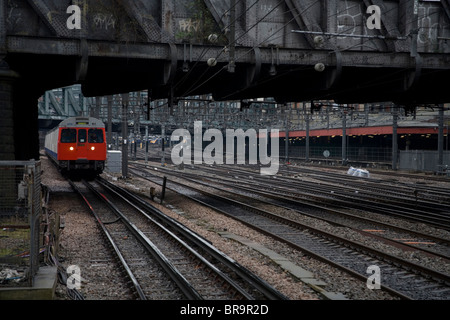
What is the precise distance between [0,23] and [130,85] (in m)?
6.84

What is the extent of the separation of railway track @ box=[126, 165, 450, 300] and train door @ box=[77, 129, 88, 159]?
45.7 feet

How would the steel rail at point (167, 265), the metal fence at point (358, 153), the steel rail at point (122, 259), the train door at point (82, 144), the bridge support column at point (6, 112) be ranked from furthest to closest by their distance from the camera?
the metal fence at point (358, 153) → the train door at point (82, 144) → the bridge support column at point (6, 112) → the steel rail at point (122, 259) → the steel rail at point (167, 265)

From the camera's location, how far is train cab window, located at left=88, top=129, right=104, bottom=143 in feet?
96.9

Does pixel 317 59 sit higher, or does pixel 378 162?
pixel 317 59

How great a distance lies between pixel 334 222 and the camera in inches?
607

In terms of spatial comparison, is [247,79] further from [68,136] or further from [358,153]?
[358,153]

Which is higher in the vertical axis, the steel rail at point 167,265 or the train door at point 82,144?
the train door at point 82,144

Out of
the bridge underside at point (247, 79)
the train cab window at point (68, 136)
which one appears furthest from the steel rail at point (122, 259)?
the train cab window at point (68, 136)

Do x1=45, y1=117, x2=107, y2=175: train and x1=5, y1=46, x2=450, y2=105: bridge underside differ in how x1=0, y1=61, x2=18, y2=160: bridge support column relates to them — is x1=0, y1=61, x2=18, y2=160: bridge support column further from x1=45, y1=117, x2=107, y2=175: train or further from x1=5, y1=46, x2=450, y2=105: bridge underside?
x1=45, y1=117, x2=107, y2=175: train

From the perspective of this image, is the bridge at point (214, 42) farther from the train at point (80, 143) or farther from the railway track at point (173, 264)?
the train at point (80, 143)

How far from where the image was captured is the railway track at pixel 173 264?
8133 mm

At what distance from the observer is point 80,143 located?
96.0ft

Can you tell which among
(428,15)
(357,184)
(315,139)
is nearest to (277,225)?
(428,15)

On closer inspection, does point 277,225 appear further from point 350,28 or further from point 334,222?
point 350,28
